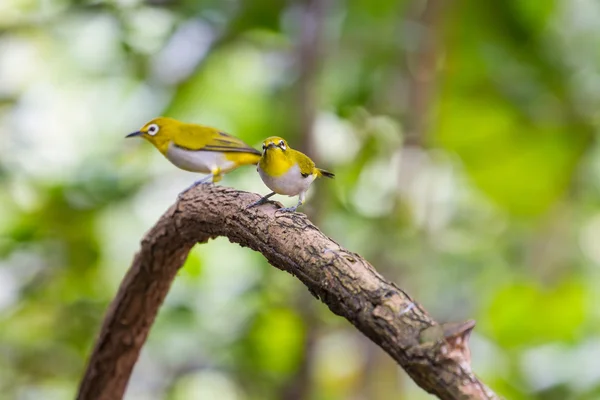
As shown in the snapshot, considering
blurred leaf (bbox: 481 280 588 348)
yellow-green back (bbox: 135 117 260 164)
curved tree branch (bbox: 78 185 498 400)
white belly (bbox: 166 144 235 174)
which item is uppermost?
blurred leaf (bbox: 481 280 588 348)

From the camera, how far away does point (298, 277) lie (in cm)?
96

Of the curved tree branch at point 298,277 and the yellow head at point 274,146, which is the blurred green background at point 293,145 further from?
the yellow head at point 274,146

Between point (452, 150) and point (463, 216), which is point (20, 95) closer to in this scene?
point (452, 150)

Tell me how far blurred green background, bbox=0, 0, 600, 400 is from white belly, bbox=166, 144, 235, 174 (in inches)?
40.6

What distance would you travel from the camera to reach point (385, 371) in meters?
2.94

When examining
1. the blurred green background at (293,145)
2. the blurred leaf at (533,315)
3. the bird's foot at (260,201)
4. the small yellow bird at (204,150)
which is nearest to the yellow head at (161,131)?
the small yellow bird at (204,150)

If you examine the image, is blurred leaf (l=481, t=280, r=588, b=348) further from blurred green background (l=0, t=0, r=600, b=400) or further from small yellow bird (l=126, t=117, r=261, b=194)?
small yellow bird (l=126, t=117, r=261, b=194)

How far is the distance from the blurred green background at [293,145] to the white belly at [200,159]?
103 centimetres

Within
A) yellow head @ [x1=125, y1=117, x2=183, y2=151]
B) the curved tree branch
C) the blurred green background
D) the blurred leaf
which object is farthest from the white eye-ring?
the blurred leaf

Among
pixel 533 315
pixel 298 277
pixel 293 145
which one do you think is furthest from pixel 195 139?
pixel 533 315

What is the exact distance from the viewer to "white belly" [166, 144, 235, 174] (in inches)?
48.3

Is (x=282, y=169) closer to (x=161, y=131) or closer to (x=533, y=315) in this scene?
(x=161, y=131)

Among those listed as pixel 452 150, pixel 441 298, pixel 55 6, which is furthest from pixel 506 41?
pixel 55 6

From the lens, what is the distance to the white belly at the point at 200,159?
4.02 feet
